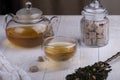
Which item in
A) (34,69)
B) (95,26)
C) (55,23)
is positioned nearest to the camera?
(34,69)

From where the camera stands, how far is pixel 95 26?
1306 millimetres

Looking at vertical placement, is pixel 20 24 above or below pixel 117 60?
above

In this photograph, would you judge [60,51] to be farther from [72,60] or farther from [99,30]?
[99,30]

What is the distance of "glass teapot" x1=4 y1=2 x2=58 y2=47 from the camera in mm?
1342

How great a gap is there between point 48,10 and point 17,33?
1.11 m

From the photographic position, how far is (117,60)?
1.22 m

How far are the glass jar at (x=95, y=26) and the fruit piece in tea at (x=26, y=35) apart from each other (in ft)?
0.61

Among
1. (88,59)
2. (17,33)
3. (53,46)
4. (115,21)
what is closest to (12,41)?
(17,33)

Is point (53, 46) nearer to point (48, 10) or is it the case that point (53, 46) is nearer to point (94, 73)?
point (94, 73)

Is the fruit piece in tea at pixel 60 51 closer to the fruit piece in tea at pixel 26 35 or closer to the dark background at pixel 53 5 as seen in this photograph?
the fruit piece in tea at pixel 26 35

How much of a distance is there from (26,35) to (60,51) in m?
0.22

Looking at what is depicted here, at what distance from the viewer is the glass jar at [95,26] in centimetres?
131

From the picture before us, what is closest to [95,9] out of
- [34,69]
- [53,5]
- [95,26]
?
[95,26]

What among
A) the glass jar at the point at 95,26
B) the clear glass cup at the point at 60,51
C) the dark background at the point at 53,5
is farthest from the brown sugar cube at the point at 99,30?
the dark background at the point at 53,5
